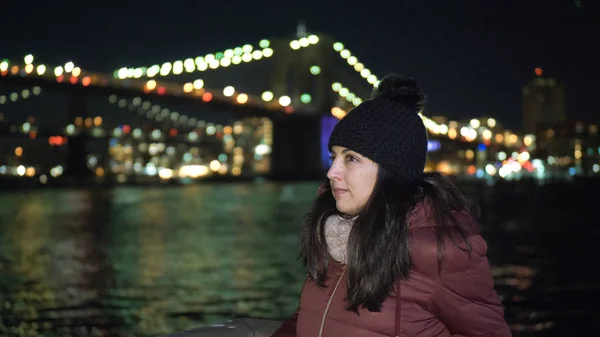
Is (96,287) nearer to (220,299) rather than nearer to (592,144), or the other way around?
(220,299)

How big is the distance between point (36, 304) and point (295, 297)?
92.6 inches

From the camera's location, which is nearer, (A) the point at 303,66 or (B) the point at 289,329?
(B) the point at 289,329

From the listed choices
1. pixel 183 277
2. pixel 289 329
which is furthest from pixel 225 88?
pixel 289 329

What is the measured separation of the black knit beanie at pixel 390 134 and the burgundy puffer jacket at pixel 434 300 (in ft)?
0.40

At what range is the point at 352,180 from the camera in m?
1.84

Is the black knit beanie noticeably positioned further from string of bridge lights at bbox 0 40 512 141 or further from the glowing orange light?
the glowing orange light

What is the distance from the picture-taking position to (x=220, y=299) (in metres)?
7.66

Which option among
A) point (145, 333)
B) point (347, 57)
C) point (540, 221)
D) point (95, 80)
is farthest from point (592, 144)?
point (145, 333)

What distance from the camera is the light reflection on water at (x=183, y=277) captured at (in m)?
6.68

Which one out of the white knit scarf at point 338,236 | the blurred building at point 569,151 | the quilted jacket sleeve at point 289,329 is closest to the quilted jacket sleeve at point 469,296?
the white knit scarf at point 338,236

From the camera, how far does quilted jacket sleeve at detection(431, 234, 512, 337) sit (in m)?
1.68

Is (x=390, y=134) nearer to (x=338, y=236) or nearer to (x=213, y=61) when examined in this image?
(x=338, y=236)

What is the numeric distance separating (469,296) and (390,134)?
386 mm

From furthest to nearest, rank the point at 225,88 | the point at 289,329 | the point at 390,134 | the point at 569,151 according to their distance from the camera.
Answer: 1. the point at 569,151
2. the point at 225,88
3. the point at 289,329
4. the point at 390,134
